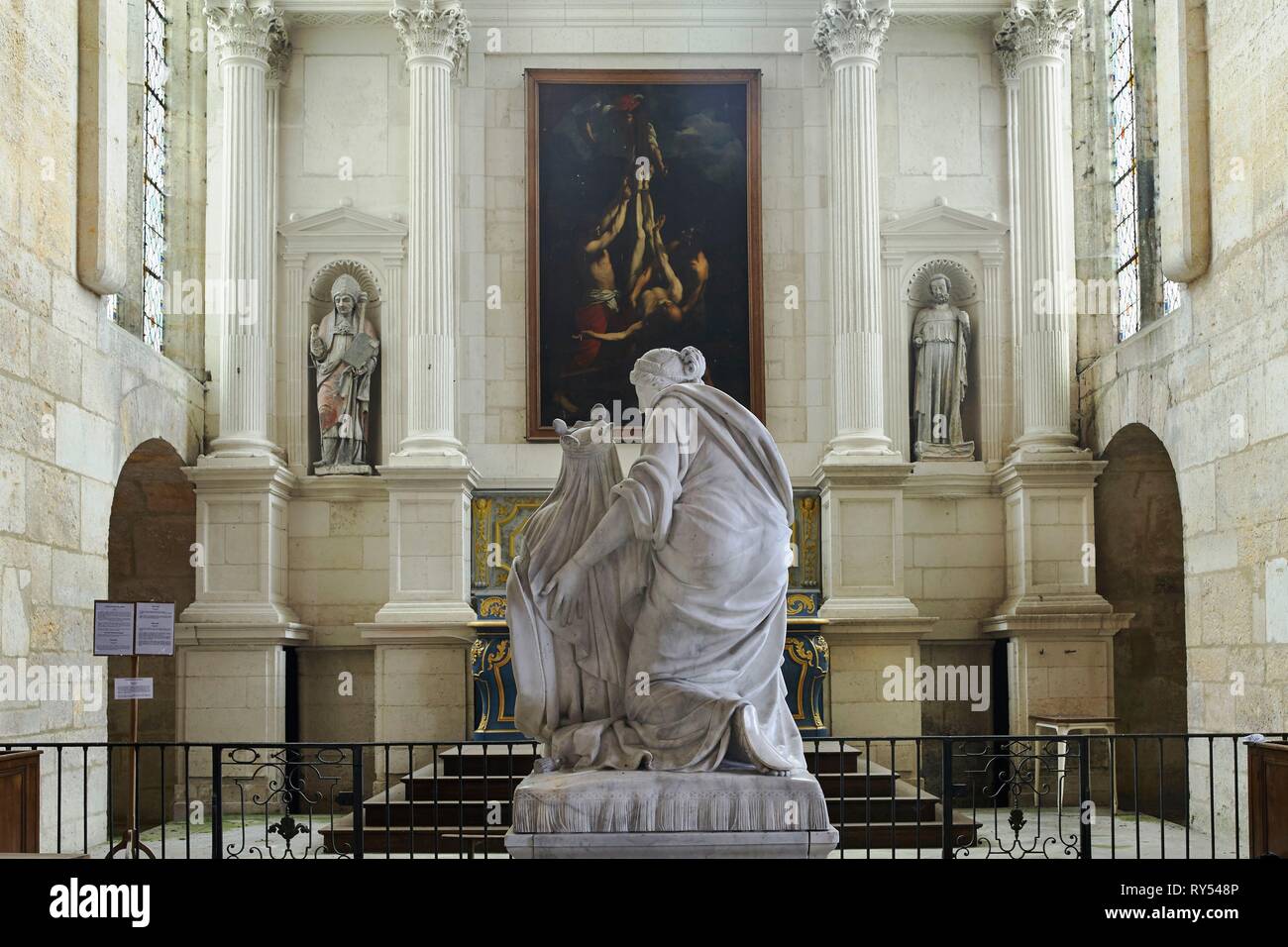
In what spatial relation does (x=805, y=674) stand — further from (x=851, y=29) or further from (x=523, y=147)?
(x=851, y=29)

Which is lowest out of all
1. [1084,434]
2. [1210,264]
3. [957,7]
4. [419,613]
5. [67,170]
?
[419,613]

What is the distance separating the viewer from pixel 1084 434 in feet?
49.9

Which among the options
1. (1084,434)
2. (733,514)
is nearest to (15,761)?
(733,514)

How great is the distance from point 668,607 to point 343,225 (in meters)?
10.2

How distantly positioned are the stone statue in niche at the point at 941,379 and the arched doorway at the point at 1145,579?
1504 millimetres

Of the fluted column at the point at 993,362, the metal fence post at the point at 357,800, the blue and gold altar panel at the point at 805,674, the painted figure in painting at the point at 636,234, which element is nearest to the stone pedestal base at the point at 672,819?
the metal fence post at the point at 357,800

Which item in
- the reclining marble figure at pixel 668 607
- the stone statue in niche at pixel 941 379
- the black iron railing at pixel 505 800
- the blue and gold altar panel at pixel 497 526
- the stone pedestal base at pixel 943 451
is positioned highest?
the stone statue in niche at pixel 941 379

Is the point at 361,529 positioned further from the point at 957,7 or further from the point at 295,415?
the point at 957,7

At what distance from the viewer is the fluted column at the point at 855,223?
49.8ft

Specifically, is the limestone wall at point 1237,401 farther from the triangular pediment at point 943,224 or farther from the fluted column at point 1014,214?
the triangular pediment at point 943,224

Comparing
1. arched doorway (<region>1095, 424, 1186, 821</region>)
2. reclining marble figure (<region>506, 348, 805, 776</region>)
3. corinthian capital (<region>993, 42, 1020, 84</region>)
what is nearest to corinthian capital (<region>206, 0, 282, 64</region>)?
corinthian capital (<region>993, 42, 1020, 84</region>)

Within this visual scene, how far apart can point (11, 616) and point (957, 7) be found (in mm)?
10742

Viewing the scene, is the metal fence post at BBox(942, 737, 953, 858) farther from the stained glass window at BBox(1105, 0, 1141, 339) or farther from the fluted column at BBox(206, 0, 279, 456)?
the fluted column at BBox(206, 0, 279, 456)

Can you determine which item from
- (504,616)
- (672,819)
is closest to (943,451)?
(504,616)
